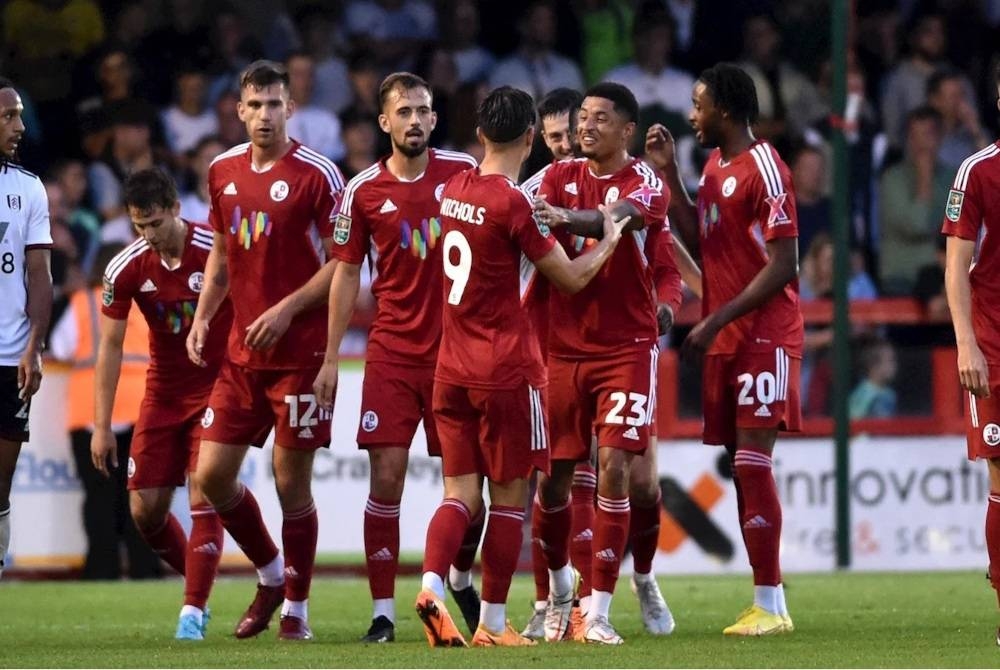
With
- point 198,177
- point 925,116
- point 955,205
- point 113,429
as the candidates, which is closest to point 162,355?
point 113,429

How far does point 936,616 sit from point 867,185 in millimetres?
6774

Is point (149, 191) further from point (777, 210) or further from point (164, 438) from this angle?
point (777, 210)

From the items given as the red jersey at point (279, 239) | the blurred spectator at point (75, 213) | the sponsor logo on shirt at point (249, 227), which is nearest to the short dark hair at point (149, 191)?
the red jersey at point (279, 239)

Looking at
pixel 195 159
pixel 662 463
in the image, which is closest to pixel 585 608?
pixel 662 463

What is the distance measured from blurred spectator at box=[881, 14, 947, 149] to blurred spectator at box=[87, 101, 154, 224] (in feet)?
20.3

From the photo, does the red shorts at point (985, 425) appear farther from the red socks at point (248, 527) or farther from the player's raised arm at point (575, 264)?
the red socks at point (248, 527)

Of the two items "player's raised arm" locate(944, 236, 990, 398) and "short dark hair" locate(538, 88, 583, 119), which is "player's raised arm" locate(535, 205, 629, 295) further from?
"short dark hair" locate(538, 88, 583, 119)

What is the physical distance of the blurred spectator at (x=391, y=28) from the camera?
59.2 ft

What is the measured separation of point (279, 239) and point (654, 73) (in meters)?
8.09

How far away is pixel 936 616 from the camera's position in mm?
10742

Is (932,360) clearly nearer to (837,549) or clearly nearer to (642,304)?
(837,549)

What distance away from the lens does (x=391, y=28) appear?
18281 mm

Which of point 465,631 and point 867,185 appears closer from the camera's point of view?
point 465,631

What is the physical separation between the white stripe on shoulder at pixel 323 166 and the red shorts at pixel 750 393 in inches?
74.8
